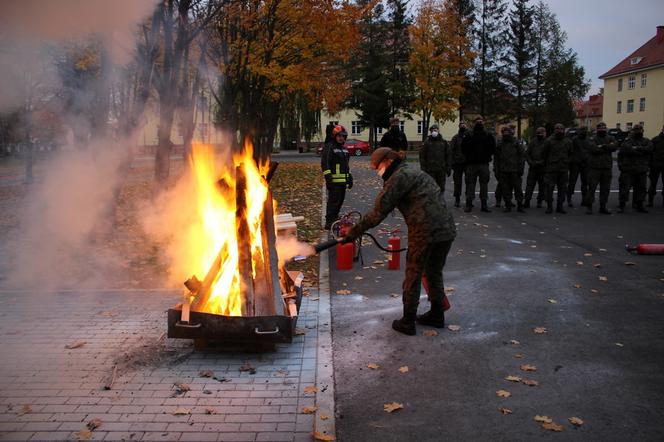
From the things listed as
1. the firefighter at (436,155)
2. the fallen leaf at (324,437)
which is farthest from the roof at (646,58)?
the fallen leaf at (324,437)

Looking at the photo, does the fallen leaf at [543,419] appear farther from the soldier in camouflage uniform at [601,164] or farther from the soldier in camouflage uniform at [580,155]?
the soldier in camouflage uniform at [580,155]

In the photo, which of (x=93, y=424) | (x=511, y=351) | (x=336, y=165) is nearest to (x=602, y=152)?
(x=336, y=165)

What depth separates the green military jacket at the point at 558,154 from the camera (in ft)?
43.1

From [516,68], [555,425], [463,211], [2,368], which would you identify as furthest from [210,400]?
[516,68]

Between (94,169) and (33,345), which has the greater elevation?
(94,169)

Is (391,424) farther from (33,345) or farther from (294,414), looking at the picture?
(33,345)

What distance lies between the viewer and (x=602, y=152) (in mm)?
13211

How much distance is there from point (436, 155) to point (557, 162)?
2859mm

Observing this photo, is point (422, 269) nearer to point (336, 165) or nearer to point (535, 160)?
point (336, 165)

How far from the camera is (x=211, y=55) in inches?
728

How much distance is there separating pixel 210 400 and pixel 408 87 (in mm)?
45977

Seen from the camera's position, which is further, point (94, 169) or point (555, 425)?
point (94, 169)

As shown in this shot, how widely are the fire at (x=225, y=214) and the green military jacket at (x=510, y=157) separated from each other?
830cm

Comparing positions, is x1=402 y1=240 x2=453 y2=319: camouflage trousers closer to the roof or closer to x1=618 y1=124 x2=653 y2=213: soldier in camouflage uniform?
x1=618 y1=124 x2=653 y2=213: soldier in camouflage uniform
